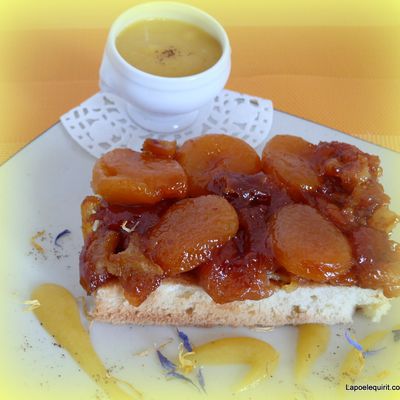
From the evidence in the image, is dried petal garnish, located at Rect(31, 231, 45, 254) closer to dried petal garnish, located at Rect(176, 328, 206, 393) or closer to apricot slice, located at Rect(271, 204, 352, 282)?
dried petal garnish, located at Rect(176, 328, 206, 393)

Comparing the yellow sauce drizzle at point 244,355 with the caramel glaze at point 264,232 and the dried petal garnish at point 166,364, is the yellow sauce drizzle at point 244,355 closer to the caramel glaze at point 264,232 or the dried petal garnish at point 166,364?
the dried petal garnish at point 166,364

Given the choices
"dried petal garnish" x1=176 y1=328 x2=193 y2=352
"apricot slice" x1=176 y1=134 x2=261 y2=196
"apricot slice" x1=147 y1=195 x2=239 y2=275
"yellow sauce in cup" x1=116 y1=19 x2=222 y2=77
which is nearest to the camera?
"apricot slice" x1=147 y1=195 x2=239 y2=275

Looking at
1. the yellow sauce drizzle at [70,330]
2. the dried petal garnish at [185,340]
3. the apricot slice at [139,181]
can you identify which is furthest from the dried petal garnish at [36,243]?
the dried petal garnish at [185,340]

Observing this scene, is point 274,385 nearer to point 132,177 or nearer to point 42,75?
point 132,177

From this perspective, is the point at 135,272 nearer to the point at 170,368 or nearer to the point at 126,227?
the point at 126,227

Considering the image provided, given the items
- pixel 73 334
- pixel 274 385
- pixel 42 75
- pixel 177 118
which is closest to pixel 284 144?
pixel 177 118

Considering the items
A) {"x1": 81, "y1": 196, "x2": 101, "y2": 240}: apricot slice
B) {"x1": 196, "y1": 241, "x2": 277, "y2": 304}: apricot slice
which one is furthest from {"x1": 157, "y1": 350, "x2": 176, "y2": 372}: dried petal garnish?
{"x1": 81, "y1": 196, "x2": 101, "y2": 240}: apricot slice
